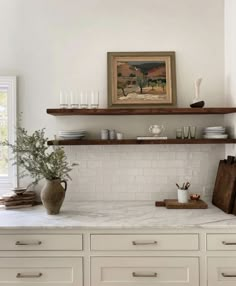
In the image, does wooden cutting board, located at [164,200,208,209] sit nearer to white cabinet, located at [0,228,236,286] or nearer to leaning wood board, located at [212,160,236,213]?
leaning wood board, located at [212,160,236,213]

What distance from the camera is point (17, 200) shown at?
270cm

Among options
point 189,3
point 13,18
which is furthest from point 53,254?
point 189,3

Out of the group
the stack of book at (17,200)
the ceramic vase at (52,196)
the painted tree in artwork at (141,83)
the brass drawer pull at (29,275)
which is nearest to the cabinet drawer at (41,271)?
the brass drawer pull at (29,275)

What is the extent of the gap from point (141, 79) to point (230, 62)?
2.58 ft

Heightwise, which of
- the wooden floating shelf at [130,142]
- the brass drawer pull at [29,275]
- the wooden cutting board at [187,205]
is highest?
the wooden floating shelf at [130,142]

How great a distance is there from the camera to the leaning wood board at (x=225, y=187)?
7.99 ft

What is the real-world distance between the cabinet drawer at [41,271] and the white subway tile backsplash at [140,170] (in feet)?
2.62

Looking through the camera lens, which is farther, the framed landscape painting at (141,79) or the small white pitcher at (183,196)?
the framed landscape painting at (141,79)

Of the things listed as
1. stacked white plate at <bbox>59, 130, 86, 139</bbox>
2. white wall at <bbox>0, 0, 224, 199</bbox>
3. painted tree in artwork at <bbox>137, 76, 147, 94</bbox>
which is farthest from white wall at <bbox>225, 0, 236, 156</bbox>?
stacked white plate at <bbox>59, 130, 86, 139</bbox>

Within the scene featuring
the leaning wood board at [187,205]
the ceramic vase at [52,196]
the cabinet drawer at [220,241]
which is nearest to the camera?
the cabinet drawer at [220,241]

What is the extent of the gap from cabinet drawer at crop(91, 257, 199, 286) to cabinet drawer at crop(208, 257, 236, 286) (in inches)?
4.6

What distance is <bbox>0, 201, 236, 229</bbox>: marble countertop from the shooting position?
217cm

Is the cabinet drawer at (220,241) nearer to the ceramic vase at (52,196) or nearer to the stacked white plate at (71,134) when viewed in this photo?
the ceramic vase at (52,196)

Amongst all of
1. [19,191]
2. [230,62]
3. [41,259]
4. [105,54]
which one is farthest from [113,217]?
[230,62]
